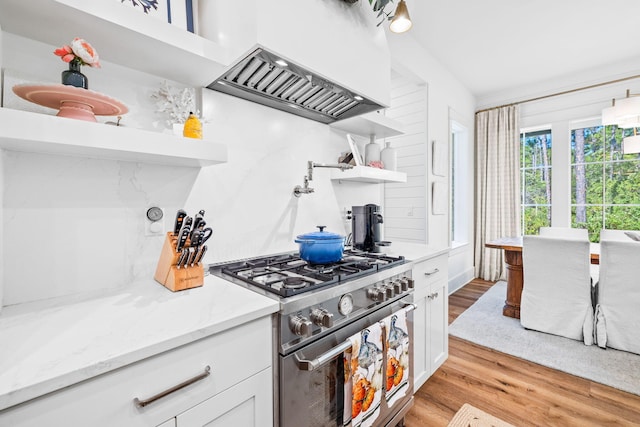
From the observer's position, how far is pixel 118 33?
955 millimetres

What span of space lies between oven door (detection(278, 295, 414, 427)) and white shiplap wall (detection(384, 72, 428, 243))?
92.2 inches

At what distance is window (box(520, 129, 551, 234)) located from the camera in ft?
14.0

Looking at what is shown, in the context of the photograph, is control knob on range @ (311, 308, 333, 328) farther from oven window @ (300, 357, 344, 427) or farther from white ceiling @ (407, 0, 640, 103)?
white ceiling @ (407, 0, 640, 103)

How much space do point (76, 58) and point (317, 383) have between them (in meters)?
1.33

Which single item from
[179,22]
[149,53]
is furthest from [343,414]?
[179,22]

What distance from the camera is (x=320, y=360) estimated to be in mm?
979

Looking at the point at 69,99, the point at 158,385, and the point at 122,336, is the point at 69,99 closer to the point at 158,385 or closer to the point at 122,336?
the point at 122,336

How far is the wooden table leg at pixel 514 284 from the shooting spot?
9.62 ft

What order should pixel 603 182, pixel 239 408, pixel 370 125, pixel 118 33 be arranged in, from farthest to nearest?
pixel 603 182, pixel 370 125, pixel 118 33, pixel 239 408

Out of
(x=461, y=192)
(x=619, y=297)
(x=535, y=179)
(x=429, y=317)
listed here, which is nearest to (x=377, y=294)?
(x=429, y=317)

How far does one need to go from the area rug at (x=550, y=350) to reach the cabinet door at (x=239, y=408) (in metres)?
2.23

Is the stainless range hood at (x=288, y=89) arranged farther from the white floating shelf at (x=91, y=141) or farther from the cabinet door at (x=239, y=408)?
the cabinet door at (x=239, y=408)

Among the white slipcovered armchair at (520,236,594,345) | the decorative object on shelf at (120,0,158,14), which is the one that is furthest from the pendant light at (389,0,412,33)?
the white slipcovered armchair at (520,236,594,345)

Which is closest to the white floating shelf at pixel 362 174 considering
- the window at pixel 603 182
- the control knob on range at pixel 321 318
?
the control knob on range at pixel 321 318
